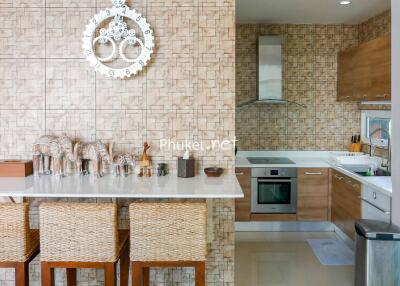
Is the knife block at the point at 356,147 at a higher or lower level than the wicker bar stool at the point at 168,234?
higher

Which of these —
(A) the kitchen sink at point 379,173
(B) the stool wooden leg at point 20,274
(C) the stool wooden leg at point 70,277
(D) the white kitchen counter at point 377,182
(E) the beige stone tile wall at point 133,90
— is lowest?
(C) the stool wooden leg at point 70,277

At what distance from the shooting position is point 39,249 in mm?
2434

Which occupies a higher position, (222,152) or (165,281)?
(222,152)

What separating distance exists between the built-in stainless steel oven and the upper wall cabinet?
1171 millimetres

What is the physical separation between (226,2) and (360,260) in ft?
7.08

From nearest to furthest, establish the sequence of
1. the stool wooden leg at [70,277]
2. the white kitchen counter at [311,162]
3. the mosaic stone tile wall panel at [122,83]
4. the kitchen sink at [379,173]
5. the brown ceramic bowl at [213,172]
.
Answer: the stool wooden leg at [70,277], the brown ceramic bowl at [213,172], the mosaic stone tile wall panel at [122,83], the white kitchen counter at [311,162], the kitchen sink at [379,173]

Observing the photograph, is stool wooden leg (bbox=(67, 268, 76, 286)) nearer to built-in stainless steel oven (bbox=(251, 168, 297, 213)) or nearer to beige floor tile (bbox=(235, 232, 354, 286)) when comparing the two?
beige floor tile (bbox=(235, 232, 354, 286))

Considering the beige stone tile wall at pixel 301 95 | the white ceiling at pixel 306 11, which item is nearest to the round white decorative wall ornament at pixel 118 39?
the white ceiling at pixel 306 11

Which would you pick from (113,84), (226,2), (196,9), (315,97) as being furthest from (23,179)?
(315,97)

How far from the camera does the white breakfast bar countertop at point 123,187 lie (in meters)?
2.25

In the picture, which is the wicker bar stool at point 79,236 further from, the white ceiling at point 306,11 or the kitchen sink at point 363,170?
the white ceiling at point 306,11

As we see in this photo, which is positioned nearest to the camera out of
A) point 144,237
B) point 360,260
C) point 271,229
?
point 144,237

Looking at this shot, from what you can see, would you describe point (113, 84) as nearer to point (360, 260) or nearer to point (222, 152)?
point (222, 152)

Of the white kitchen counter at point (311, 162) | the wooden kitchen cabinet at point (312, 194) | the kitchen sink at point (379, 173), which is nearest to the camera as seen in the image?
the white kitchen counter at point (311, 162)
